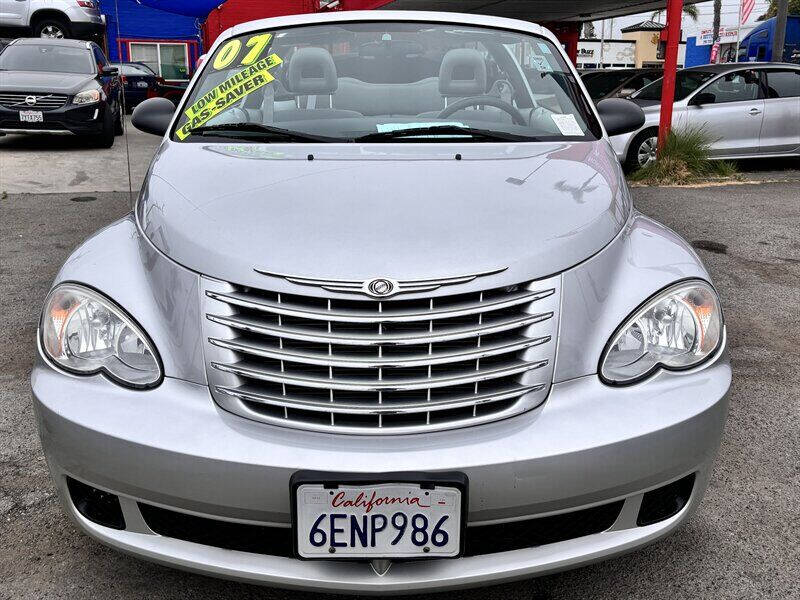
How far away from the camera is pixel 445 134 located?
2709mm

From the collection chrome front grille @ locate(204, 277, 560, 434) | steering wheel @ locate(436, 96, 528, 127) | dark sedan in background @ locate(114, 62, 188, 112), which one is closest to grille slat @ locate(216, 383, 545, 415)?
chrome front grille @ locate(204, 277, 560, 434)

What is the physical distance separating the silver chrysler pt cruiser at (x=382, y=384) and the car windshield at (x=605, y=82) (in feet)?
35.7

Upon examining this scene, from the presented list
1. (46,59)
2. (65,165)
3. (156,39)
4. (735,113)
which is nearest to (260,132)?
(65,165)

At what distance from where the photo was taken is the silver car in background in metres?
9.48

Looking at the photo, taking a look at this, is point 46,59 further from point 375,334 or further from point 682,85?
point 375,334

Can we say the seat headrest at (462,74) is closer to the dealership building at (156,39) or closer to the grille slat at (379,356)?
the grille slat at (379,356)

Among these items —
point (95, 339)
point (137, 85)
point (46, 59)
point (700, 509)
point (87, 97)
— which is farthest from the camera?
point (137, 85)

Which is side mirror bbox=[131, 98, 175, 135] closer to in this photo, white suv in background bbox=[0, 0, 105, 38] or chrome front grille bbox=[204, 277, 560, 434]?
chrome front grille bbox=[204, 277, 560, 434]

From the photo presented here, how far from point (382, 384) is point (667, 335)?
29.2 inches

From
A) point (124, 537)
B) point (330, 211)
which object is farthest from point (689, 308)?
point (124, 537)

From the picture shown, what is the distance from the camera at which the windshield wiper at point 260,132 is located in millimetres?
2701

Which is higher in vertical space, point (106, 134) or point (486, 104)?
point (486, 104)

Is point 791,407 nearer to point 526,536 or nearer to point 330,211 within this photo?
point 526,536

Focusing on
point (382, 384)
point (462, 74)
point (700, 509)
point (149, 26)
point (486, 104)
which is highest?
point (149, 26)
